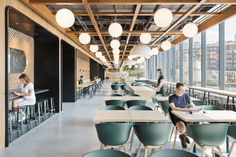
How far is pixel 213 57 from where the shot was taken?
9.66 m

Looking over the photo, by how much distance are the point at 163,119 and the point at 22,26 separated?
4.22 metres

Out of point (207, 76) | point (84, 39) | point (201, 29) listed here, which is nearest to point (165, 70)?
point (207, 76)

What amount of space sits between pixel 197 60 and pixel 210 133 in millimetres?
8618

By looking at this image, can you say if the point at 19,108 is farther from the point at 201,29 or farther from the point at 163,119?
the point at 201,29

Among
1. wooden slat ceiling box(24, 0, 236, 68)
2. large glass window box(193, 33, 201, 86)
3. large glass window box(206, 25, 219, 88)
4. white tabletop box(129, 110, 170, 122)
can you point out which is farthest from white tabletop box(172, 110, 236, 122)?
large glass window box(193, 33, 201, 86)

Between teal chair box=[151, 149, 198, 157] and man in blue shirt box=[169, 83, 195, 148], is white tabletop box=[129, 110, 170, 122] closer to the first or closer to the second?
man in blue shirt box=[169, 83, 195, 148]

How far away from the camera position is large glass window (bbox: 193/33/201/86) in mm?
11023

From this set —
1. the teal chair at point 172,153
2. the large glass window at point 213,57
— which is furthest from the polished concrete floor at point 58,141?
the large glass window at point 213,57

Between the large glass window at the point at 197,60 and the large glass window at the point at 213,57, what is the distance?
2.67 feet

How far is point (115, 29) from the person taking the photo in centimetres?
526

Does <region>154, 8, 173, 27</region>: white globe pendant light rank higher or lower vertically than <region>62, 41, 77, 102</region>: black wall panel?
higher

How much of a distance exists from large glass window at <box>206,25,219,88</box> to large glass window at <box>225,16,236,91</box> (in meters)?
0.68

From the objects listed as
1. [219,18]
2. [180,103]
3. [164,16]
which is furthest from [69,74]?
[164,16]

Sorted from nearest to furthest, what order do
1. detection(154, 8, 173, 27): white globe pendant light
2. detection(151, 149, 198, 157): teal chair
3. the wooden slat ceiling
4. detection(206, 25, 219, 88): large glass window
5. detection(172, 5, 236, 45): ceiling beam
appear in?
1. detection(151, 149, 198, 157): teal chair
2. detection(154, 8, 173, 27): white globe pendant light
3. the wooden slat ceiling
4. detection(172, 5, 236, 45): ceiling beam
5. detection(206, 25, 219, 88): large glass window
